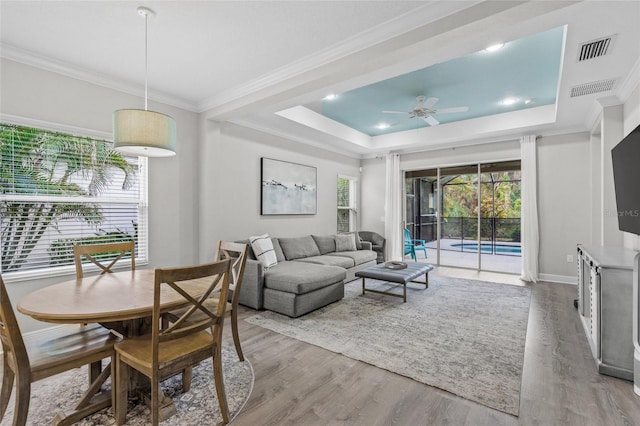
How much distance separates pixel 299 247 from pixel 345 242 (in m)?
1.25

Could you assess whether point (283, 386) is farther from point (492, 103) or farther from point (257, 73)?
point (492, 103)

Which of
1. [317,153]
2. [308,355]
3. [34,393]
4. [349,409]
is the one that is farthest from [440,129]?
[34,393]

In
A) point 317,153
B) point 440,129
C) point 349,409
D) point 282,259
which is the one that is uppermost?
point 440,129

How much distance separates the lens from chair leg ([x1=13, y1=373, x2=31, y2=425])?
1.48 metres

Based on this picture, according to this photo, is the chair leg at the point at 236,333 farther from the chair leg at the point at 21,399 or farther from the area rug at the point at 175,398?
Answer: the chair leg at the point at 21,399

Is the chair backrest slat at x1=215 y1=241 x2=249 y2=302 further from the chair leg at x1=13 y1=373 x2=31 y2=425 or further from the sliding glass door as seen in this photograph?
the sliding glass door

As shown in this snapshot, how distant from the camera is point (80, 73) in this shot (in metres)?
3.17

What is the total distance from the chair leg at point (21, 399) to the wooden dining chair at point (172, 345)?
382mm

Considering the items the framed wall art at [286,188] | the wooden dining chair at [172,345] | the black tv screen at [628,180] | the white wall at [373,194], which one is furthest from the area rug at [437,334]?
the white wall at [373,194]

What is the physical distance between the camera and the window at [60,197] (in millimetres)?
2809

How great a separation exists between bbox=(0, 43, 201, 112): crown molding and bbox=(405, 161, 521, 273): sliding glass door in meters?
5.17

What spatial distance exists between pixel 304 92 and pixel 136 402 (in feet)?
10.1

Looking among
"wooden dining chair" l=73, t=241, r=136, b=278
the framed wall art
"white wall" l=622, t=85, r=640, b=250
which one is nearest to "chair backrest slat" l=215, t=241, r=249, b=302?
"wooden dining chair" l=73, t=241, r=136, b=278

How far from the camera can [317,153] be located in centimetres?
622
